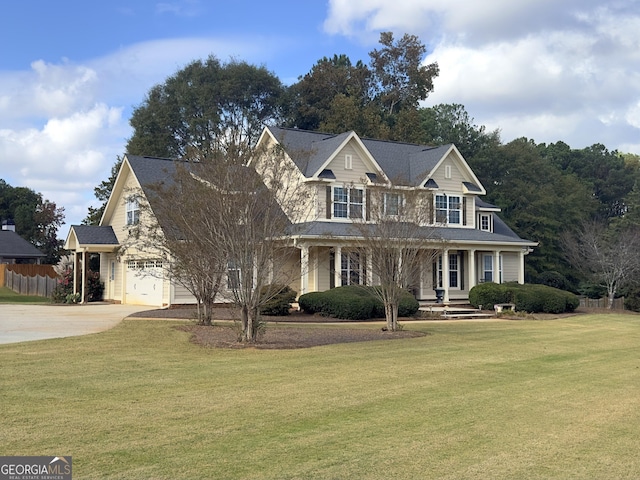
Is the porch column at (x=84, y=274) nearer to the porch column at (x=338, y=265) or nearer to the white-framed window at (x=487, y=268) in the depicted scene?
the porch column at (x=338, y=265)

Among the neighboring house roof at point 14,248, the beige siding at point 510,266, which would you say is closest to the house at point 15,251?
the neighboring house roof at point 14,248

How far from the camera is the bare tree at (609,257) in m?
38.4

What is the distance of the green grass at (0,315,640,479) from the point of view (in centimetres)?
742

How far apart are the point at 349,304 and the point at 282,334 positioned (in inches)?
275

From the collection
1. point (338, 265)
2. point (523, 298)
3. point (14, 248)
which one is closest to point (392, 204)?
point (338, 265)

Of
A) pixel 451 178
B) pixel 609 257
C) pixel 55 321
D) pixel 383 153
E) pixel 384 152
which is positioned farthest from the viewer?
pixel 609 257

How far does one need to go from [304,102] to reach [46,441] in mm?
52017

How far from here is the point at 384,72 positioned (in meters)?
60.5

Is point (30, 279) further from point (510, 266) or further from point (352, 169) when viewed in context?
point (510, 266)

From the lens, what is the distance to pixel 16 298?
43469 mm

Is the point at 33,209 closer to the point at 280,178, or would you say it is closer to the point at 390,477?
the point at 280,178

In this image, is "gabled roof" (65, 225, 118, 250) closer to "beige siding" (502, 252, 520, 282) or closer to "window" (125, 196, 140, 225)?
"window" (125, 196, 140, 225)

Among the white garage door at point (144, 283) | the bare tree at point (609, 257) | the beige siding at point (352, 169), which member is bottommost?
the white garage door at point (144, 283)

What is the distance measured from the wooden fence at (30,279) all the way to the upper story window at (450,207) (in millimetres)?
23877
